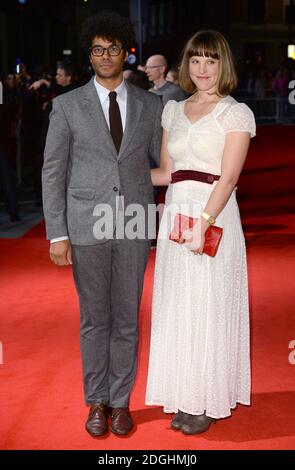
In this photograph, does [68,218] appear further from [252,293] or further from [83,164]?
[252,293]

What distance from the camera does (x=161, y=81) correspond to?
30.3 feet

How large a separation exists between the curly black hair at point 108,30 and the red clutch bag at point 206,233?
83cm

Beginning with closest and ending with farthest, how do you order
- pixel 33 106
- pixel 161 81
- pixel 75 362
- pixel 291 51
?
1. pixel 75 362
2. pixel 161 81
3. pixel 33 106
4. pixel 291 51

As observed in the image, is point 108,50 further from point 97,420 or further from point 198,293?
point 97,420

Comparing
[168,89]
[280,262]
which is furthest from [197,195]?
[168,89]

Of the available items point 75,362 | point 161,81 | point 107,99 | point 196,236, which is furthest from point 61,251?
point 161,81

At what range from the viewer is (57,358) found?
5.61m

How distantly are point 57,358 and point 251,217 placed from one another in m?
6.05

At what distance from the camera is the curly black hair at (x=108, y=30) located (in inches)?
161

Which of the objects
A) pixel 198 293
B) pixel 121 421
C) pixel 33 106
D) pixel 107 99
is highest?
pixel 107 99

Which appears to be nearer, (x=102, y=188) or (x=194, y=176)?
(x=102, y=188)

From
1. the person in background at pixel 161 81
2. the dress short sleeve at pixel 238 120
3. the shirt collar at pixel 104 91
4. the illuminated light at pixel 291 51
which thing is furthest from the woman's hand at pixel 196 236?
the illuminated light at pixel 291 51

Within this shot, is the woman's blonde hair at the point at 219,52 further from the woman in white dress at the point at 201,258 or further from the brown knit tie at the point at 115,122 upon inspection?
the brown knit tie at the point at 115,122

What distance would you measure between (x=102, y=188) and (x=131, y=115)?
37 cm
